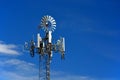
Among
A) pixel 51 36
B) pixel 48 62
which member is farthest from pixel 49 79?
pixel 51 36

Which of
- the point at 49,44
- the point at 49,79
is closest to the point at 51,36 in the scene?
the point at 49,44

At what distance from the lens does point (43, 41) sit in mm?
85812

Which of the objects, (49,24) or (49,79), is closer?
(49,79)

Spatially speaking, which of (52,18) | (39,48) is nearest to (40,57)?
(39,48)

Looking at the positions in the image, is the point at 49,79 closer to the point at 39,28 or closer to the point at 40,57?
the point at 40,57

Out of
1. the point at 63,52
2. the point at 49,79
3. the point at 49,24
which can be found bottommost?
the point at 49,79

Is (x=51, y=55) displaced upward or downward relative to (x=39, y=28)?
downward

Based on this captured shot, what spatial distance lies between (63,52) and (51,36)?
3955 millimetres

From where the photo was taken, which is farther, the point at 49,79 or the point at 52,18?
the point at 52,18

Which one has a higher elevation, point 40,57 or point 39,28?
point 39,28

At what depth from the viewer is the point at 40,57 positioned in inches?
3322

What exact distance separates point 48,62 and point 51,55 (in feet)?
6.13

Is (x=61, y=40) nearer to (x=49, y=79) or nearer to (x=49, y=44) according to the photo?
(x=49, y=44)

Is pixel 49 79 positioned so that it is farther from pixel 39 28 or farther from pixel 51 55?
pixel 39 28
